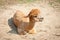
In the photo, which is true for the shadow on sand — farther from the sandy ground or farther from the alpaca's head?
the alpaca's head

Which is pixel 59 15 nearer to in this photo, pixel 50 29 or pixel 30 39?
pixel 50 29

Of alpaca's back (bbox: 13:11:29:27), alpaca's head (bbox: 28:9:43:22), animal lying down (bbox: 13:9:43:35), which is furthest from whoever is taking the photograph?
alpaca's back (bbox: 13:11:29:27)

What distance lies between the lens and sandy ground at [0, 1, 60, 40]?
491 centimetres

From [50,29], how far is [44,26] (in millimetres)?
206

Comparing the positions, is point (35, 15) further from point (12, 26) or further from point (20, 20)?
point (12, 26)

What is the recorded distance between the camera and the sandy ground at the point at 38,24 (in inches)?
193

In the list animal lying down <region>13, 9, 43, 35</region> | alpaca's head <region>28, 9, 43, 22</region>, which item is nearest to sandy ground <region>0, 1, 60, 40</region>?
animal lying down <region>13, 9, 43, 35</region>

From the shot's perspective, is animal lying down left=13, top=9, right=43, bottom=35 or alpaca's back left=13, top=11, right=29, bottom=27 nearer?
animal lying down left=13, top=9, right=43, bottom=35

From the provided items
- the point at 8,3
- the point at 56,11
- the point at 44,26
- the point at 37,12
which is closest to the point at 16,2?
the point at 8,3

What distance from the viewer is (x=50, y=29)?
5.32 meters

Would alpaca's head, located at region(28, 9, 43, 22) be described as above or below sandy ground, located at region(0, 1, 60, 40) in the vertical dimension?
above

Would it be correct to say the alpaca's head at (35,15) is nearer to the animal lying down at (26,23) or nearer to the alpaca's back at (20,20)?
the animal lying down at (26,23)

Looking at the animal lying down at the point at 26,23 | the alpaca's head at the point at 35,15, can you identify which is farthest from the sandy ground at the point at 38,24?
the alpaca's head at the point at 35,15

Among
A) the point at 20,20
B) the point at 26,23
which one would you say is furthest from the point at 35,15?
the point at 20,20
